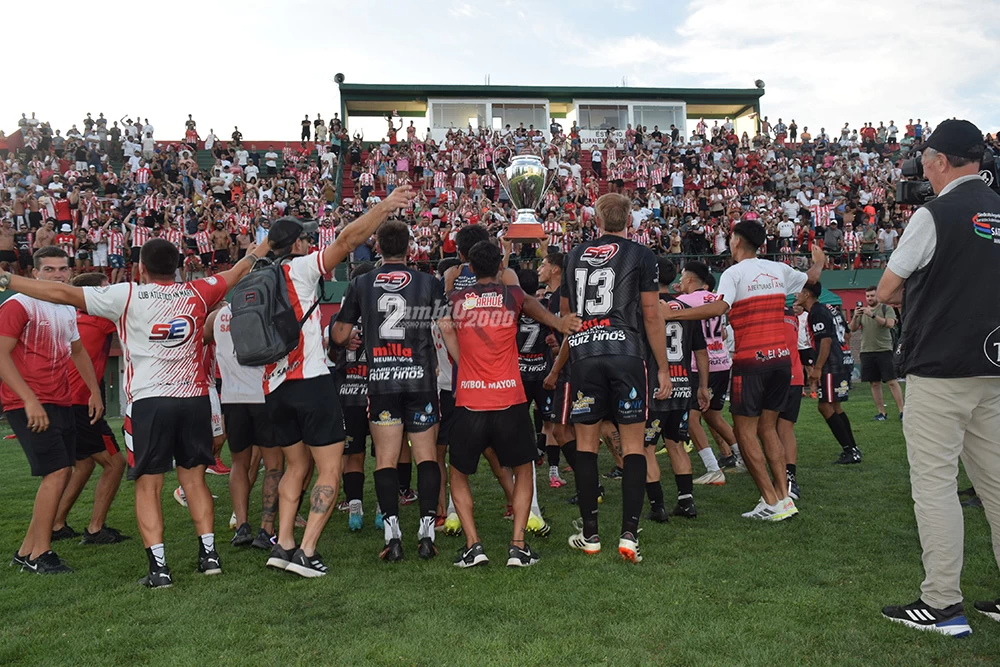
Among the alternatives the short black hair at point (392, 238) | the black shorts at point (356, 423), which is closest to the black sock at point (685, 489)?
the black shorts at point (356, 423)

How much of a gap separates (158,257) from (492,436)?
2.50m

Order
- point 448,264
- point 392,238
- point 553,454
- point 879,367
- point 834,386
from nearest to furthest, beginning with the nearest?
point 392,238 < point 448,264 < point 553,454 < point 834,386 < point 879,367

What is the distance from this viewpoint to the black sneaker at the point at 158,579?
15.6 feet

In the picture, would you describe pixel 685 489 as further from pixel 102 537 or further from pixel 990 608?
pixel 102 537

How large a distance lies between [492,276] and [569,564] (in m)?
2.00

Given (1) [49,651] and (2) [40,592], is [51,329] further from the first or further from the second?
(1) [49,651]

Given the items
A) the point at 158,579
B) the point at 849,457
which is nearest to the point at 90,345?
the point at 158,579

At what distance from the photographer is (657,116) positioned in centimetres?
3816

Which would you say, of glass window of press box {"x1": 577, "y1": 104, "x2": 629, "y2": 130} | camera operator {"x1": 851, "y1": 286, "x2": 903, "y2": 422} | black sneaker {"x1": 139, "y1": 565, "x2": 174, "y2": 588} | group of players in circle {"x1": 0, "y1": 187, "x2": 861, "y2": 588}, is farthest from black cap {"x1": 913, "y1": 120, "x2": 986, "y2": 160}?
glass window of press box {"x1": 577, "y1": 104, "x2": 629, "y2": 130}

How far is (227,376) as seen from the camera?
5.81m

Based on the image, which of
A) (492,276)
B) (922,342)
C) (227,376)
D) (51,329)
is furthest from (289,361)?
(922,342)

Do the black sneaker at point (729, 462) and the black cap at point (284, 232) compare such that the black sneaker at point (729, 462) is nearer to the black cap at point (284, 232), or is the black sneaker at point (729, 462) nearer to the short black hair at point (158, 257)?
the black cap at point (284, 232)

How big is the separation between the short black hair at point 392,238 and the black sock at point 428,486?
153 centimetres

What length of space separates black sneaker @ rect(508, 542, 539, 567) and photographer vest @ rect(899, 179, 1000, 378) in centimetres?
256
